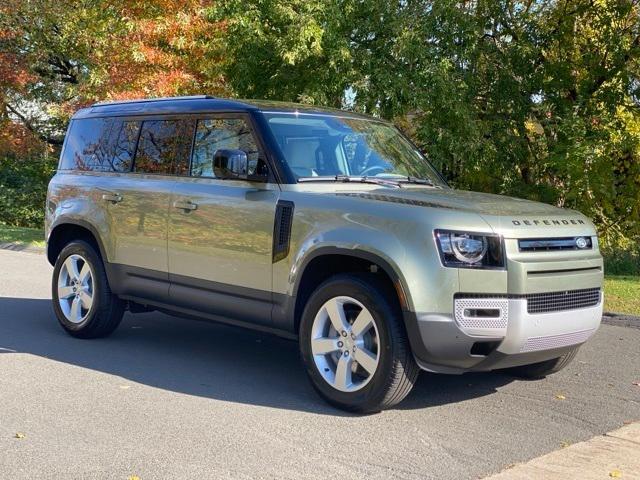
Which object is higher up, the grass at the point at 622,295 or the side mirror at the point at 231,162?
the side mirror at the point at 231,162

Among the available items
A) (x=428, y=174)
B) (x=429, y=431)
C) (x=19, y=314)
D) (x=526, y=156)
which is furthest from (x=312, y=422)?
(x=526, y=156)

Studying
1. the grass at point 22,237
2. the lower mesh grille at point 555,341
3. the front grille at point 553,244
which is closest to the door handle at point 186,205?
the front grille at point 553,244

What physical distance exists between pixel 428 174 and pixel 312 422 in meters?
2.55

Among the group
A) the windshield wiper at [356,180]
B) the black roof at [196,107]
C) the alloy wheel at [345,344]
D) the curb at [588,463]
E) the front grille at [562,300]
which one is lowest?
the curb at [588,463]

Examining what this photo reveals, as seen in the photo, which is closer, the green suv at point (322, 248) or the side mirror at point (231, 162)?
the green suv at point (322, 248)

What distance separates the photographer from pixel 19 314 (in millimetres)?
8930

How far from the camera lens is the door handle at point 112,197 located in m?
7.27

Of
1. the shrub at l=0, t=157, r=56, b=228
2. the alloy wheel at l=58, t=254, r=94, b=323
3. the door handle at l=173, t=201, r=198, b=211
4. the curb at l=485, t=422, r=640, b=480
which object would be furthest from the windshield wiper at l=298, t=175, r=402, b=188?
the shrub at l=0, t=157, r=56, b=228

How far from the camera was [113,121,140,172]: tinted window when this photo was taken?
24.4ft

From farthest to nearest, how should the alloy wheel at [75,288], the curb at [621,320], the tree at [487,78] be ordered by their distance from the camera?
the tree at [487,78]
the curb at [621,320]
the alloy wheel at [75,288]

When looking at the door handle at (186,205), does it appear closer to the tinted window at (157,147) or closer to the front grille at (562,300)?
the tinted window at (157,147)

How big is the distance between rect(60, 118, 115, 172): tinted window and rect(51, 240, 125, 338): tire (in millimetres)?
743

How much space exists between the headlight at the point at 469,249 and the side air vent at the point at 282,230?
117 centimetres

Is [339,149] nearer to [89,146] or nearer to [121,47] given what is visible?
[89,146]
